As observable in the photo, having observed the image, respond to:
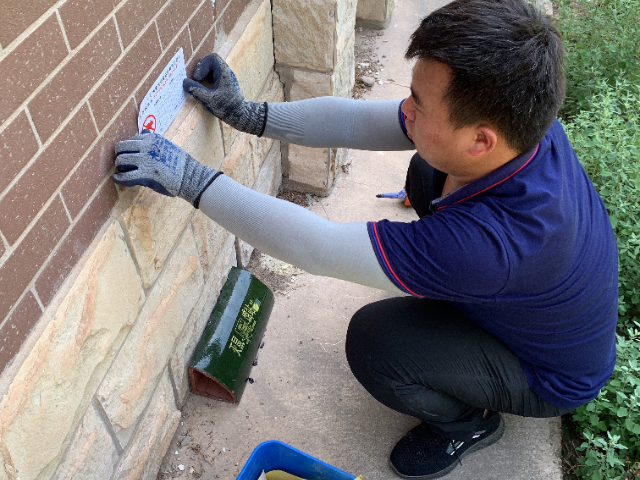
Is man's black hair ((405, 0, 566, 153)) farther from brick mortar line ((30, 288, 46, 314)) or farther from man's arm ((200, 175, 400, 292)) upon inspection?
brick mortar line ((30, 288, 46, 314))

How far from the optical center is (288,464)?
5.79 ft

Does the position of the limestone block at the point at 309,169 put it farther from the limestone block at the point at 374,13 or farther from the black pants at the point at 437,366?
the limestone block at the point at 374,13

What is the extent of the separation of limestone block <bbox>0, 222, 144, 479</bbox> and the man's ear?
0.95 meters

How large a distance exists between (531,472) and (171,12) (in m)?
1.94

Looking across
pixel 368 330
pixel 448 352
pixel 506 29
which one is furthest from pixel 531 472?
pixel 506 29

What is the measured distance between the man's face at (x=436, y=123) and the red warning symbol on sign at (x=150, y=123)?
2.42 ft

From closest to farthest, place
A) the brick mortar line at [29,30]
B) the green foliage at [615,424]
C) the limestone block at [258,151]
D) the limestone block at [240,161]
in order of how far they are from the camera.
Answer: the brick mortar line at [29,30], the green foliage at [615,424], the limestone block at [240,161], the limestone block at [258,151]

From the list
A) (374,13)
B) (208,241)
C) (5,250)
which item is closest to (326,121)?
(208,241)

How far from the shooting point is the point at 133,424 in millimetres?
1730

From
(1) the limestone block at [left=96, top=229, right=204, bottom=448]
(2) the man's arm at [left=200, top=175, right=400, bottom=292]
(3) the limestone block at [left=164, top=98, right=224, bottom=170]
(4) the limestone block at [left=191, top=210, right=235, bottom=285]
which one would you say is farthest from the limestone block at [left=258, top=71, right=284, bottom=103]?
(2) the man's arm at [left=200, top=175, right=400, bottom=292]

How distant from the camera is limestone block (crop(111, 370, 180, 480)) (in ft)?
5.66

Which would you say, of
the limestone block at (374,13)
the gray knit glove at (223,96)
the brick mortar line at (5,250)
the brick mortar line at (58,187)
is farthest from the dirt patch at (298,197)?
the limestone block at (374,13)

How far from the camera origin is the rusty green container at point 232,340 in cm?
210

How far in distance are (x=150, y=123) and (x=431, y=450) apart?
4.75 ft
